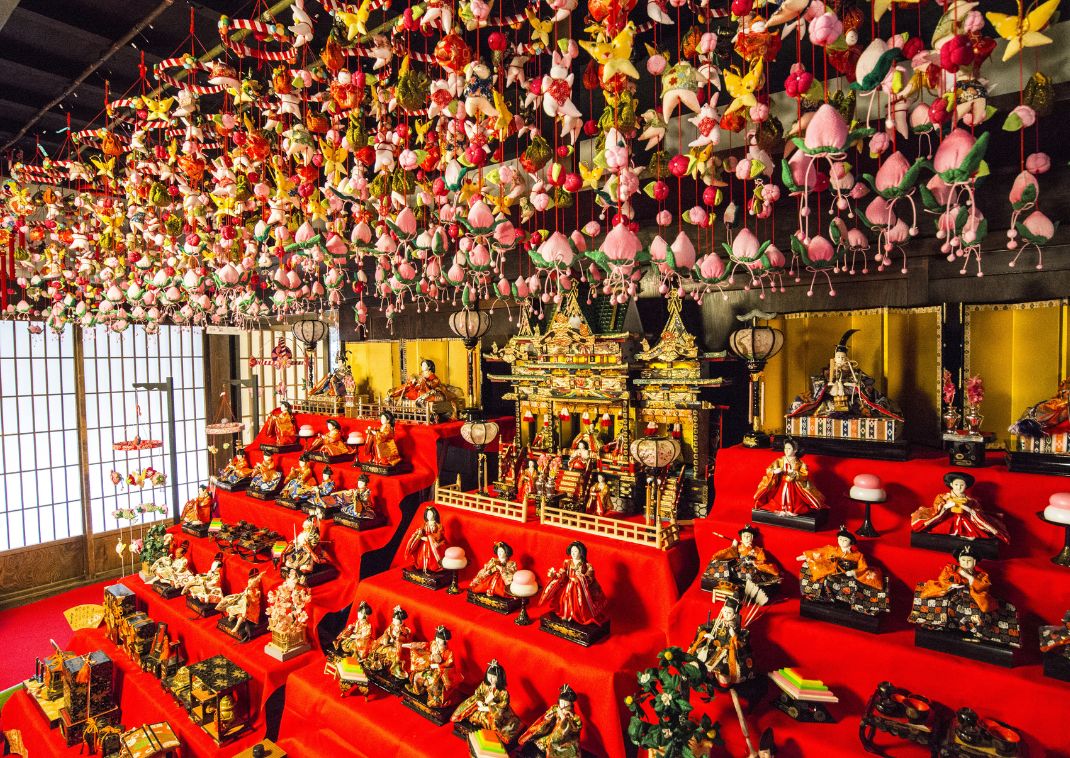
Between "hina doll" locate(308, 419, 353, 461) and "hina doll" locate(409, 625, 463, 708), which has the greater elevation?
"hina doll" locate(308, 419, 353, 461)

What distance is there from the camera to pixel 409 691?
12.9 ft

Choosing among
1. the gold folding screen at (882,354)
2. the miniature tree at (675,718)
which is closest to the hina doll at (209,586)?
the miniature tree at (675,718)

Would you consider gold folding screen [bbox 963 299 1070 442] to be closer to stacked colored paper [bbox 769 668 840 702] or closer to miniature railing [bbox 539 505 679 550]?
miniature railing [bbox 539 505 679 550]

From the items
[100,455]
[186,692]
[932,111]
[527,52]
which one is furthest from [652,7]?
[100,455]

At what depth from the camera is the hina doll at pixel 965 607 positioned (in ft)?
8.86

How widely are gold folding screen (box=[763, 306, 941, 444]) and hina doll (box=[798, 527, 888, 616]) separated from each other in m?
1.75

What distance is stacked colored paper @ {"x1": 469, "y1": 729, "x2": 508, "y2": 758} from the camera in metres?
3.22

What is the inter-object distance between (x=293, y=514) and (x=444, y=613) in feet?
8.92

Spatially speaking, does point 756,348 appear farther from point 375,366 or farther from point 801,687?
point 375,366

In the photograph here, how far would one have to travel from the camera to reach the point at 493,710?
3396 millimetres

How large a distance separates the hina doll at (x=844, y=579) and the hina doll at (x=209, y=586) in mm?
5306

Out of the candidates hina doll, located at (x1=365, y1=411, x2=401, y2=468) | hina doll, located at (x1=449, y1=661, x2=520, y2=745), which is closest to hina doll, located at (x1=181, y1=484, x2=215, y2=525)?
hina doll, located at (x1=365, y1=411, x2=401, y2=468)

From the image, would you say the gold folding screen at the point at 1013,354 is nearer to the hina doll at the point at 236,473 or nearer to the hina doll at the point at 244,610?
the hina doll at the point at 244,610

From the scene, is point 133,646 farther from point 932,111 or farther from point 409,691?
point 932,111
